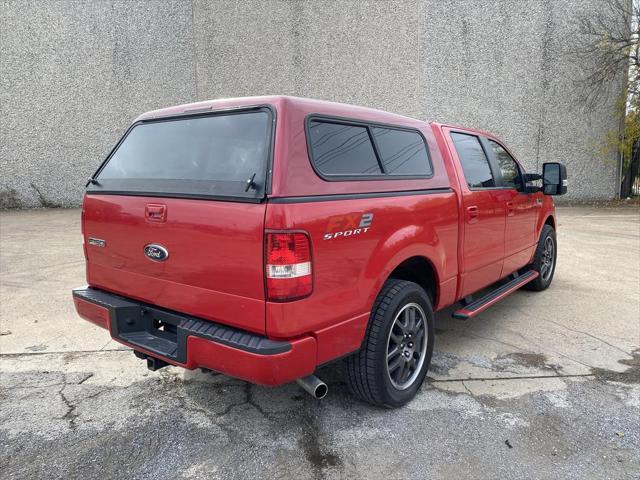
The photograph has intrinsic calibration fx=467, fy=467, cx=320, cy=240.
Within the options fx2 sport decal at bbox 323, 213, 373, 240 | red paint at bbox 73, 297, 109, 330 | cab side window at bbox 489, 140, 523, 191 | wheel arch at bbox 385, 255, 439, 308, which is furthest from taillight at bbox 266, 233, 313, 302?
cab side window at bbox 489, 140, 523, 191

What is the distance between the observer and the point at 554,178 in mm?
4730

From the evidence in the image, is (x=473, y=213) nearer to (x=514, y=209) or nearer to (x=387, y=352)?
(x=514, y=209)

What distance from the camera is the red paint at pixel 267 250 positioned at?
2244mm

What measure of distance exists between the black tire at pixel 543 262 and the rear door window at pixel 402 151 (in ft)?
8.68

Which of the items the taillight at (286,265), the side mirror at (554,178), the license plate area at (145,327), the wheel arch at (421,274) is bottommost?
the license plate area at (145,327)

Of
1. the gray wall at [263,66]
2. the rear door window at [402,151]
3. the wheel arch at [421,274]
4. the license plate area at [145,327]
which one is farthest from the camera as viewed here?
the gray wall at [263,66]

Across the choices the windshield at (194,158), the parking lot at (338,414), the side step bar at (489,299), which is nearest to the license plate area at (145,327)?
the parking lot at (338,414)

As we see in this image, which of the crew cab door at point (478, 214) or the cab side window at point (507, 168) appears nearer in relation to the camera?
the crew cab door at point (478, 214)

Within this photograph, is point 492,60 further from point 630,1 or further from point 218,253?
point 218,253

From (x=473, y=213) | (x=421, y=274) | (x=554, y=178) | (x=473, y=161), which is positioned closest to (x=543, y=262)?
(x=554, y=178)

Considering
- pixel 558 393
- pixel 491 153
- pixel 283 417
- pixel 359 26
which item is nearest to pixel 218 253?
pixel 283 417

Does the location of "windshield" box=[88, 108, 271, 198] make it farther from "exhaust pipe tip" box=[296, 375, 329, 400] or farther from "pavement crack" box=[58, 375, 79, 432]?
"pavement crack" box=[58, 375, 79, 432]

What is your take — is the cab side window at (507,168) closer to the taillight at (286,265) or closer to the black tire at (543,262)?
the black tire at (543,262)

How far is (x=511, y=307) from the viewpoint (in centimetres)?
510
